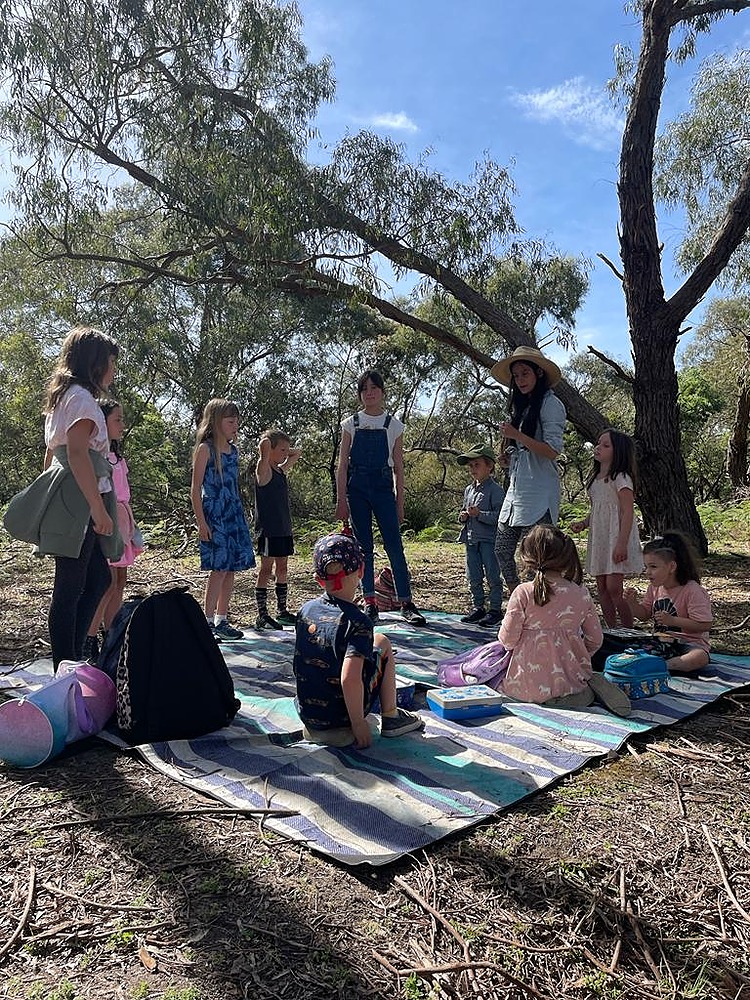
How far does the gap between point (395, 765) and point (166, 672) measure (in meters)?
1.01

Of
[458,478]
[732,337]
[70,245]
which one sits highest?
[732,337]

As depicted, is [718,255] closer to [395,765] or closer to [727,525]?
[727,525]

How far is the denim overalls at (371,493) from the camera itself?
4.99 meters

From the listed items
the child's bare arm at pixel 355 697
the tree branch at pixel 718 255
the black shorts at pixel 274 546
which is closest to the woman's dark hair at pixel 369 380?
the black shorts at pixel 274 546

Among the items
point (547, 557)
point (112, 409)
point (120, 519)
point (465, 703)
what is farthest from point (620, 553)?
point (112, 409)

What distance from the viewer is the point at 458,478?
21.6 metres

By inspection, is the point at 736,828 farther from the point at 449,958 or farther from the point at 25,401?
the point at 25,401

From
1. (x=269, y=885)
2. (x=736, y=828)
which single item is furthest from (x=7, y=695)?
(x=736, y=828)

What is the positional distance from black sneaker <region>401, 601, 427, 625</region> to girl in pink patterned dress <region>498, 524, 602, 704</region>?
1.76 meters

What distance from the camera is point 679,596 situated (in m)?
3.79

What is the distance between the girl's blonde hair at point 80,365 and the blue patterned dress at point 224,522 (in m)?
1.38

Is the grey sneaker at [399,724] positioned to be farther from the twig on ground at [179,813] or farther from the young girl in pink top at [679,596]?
the young girl in pink top at [679,596]

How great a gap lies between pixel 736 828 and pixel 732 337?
1914cm

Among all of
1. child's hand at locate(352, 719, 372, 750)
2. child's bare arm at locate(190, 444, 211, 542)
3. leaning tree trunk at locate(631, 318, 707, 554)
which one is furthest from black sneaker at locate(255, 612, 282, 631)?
leaning tree trunk at locate(631, 318, 707, 554)
